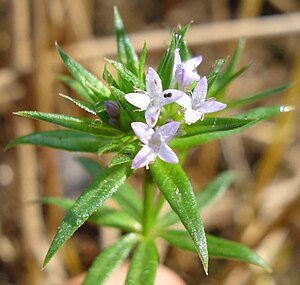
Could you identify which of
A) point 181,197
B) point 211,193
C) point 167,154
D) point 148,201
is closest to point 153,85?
point 167,154

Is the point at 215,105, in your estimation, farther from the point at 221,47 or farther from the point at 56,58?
the point at 221,47

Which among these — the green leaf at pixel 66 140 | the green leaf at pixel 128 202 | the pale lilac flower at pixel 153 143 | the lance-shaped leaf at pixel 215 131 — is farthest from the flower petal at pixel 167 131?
the green leaf at pixel 128 202

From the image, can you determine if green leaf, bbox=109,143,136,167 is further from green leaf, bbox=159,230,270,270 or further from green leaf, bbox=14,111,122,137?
green leaf, bbox=159,230,270,270

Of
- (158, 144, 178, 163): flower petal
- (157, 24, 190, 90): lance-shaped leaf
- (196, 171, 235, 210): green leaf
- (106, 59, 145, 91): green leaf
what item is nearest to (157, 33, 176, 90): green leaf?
(157, 24, 190, 90): lance-shaped leaf

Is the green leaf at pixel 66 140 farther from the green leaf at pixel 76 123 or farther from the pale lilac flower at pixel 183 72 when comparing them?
the pale lilac flower at pixel 183 72

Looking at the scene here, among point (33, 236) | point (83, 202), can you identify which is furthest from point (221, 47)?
point (83, 202)
